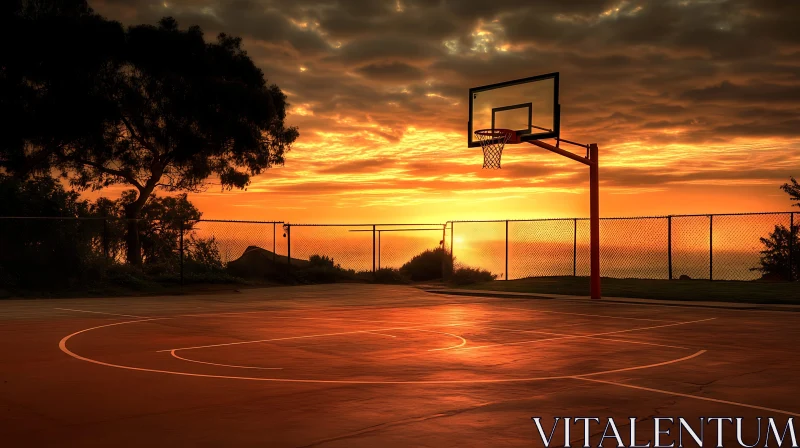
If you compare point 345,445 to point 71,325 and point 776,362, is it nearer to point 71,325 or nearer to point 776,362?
point 776,362

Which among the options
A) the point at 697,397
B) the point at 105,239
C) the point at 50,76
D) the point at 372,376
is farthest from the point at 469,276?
the point at 697,397

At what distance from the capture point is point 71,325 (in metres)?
16.8

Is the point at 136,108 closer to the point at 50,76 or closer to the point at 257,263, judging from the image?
the point at 50,76

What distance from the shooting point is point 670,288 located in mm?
28266

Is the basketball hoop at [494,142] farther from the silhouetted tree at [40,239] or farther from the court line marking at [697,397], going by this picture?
the court line marking at [697,397]

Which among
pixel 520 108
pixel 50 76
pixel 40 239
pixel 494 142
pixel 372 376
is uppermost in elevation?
pixel 50 76

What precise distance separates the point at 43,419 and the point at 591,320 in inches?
529

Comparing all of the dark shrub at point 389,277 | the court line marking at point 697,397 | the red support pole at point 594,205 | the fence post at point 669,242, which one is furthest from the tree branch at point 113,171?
the court line marking at point 697,397

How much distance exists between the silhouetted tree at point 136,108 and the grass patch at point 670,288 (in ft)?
48.9

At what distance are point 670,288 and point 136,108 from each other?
2492cm

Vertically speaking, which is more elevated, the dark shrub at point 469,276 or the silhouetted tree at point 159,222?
the silhouetted tree at point 159,222

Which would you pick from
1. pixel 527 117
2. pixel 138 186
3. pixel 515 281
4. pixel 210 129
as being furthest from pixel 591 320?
pixel 138 186

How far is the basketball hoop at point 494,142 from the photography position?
84.0ft

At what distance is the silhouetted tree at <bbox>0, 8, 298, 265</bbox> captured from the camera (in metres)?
35.9
